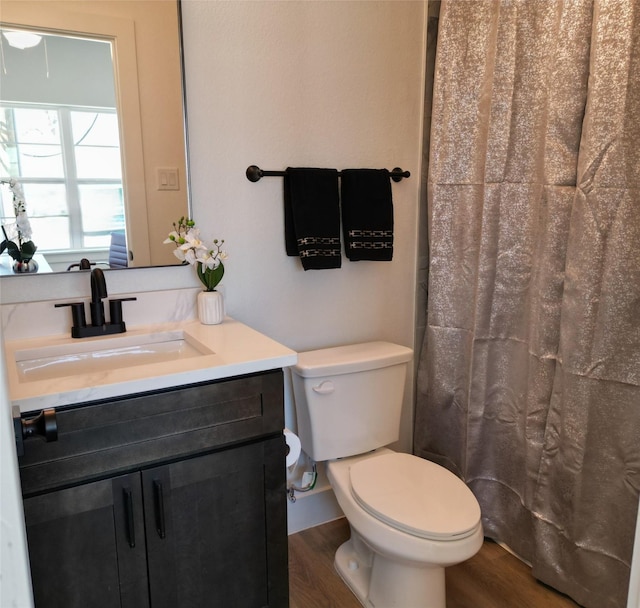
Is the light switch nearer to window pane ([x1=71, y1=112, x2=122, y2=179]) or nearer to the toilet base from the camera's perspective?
window pane ([x1=71, y1=112, x2=122, y2=179])

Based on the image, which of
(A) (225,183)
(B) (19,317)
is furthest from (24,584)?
(A) (225,183)

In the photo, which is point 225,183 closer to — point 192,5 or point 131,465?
point 192,5

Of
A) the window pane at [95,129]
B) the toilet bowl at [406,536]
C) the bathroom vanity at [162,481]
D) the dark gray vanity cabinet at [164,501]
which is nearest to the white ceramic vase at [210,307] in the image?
the bathroom vanity at [162,481]

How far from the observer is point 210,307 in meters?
1.69

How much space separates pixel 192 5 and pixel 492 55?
3.25ft

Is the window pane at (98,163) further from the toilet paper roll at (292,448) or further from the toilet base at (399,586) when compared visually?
the toilet base at (399,586)

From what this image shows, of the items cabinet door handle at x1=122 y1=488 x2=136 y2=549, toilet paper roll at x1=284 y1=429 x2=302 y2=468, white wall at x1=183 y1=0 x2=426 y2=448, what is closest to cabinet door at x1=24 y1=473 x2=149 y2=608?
cabinet door handle at x1=122 y1=488 x2=136 y2=549

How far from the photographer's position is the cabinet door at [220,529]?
1322 mm

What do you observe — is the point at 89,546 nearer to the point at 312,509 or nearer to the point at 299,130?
the point at 312,509

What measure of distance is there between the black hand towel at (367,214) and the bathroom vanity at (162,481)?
0.68 metres

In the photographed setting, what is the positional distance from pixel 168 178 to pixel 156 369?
28.1 inches

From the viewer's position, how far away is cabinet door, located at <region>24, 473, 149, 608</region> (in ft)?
3.85

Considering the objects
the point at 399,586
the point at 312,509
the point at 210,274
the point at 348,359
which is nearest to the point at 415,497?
the point at 399,586

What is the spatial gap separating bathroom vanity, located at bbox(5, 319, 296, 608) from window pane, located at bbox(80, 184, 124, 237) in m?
0.36
